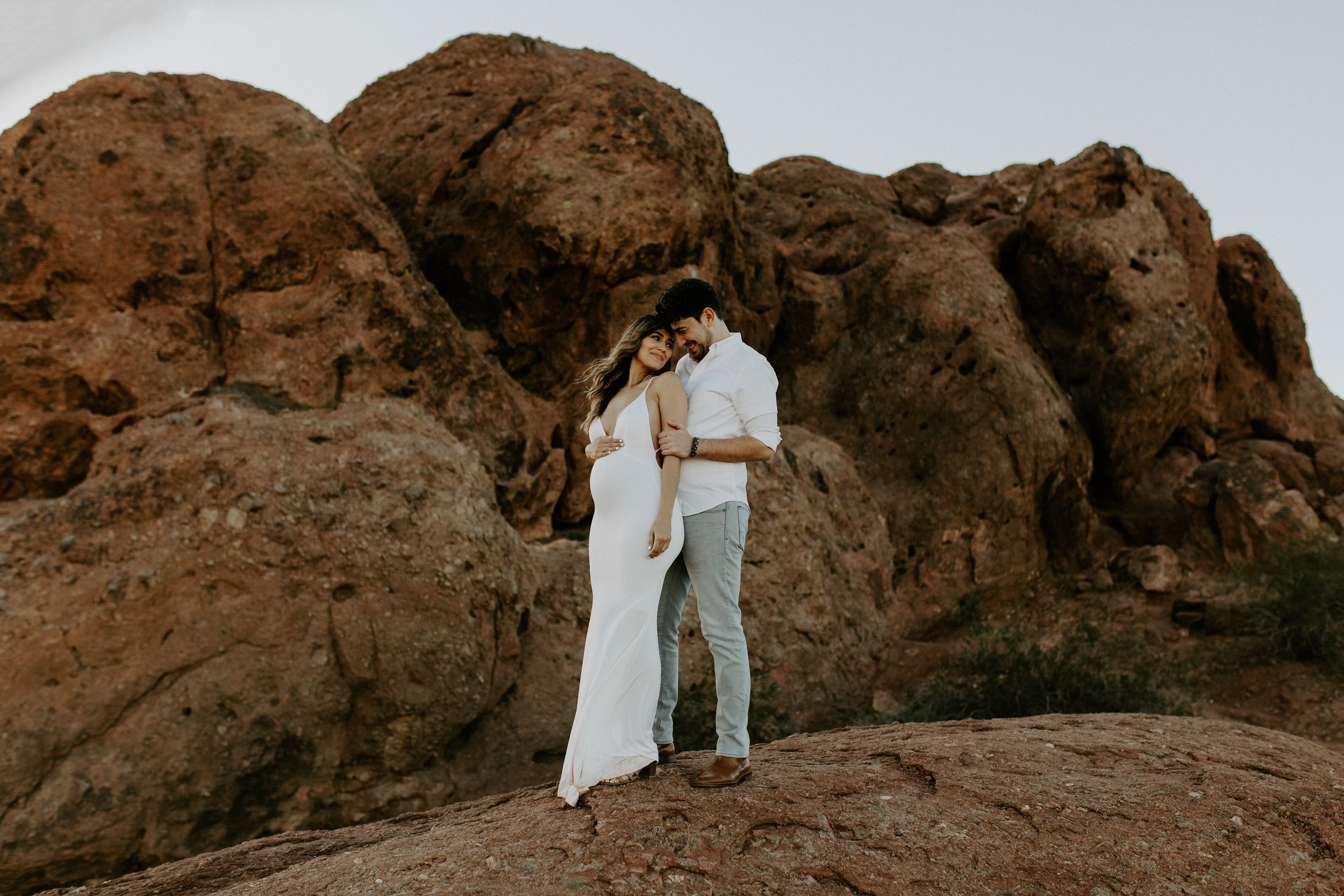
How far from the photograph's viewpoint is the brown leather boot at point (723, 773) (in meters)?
3.70

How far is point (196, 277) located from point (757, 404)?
16.5ft

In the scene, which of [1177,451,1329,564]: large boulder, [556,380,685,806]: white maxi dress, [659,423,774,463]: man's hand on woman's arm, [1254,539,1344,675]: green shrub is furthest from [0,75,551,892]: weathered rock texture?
[1177,451,1329,564]: large boulder

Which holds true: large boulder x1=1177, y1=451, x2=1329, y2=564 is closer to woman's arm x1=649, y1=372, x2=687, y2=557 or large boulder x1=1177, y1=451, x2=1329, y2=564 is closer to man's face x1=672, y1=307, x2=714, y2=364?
man's face x1=672, y1=307, x2=714, y2=364

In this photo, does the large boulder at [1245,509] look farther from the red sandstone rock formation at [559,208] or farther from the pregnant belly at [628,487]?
the pregnant belly at [628,487]

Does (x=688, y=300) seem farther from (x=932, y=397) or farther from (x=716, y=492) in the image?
(x=932, y=397)

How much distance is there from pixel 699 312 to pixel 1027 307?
30.5 feet

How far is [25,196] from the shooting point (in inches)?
252

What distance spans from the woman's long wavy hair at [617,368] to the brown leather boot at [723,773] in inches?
61.8

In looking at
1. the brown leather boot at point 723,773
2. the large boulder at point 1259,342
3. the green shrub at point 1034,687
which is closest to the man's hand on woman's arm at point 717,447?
the brown leather boot at point 723,773

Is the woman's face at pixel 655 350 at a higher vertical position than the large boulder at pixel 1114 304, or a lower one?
lower

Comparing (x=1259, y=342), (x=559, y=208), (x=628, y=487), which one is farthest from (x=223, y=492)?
(x=1259, y=342)

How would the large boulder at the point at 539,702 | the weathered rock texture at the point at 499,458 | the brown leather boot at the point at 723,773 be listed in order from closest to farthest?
the brown leather boot at the point at 723,773
the weathered rock texture at the point at 499,458
the large boulder at the point at 539,702

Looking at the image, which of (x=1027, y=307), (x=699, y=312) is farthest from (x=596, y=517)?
(x=1027, y=307)

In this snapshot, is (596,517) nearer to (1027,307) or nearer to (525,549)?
(525,549)
